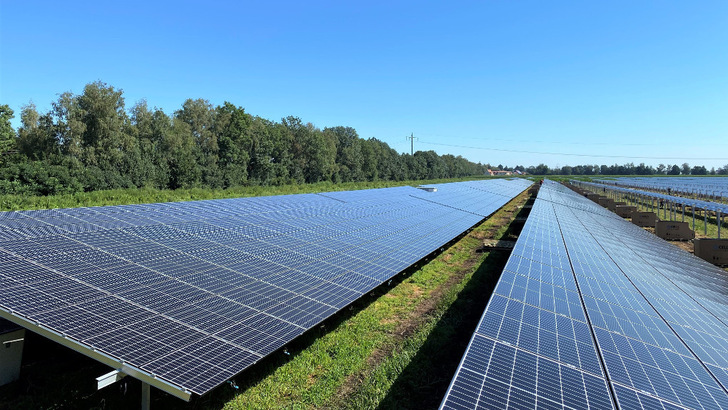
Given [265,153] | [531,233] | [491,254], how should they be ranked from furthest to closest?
[265,153], [491,254], [531,233]

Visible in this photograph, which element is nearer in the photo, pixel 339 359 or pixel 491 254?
pixel 339 359

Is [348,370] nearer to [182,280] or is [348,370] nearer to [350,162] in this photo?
[182,280]

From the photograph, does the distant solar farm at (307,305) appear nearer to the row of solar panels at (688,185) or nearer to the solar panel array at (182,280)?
the solar panel array at (182,280)

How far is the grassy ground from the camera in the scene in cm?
578

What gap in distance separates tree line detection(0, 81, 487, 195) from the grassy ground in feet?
111

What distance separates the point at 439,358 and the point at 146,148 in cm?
4926

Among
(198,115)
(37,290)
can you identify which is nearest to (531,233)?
(37,290)

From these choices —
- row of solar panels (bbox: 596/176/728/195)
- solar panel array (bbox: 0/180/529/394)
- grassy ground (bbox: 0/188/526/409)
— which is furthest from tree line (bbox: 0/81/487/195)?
row of solar panels (bbox: 596/176/728/195)

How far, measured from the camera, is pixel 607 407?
3592 mm

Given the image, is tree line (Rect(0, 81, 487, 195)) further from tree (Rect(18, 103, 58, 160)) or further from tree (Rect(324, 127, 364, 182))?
tree (Rect(324, 127, 364, 182))

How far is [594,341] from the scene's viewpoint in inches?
207

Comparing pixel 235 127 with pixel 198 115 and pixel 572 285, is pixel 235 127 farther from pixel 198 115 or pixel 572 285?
pixel 572 285

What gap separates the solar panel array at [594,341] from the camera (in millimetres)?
3857

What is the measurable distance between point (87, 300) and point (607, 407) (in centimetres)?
703
